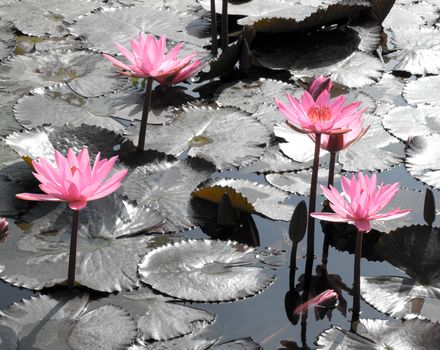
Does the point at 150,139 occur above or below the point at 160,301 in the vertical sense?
above

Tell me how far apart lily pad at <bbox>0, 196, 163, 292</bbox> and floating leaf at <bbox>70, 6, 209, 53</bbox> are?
1.40m

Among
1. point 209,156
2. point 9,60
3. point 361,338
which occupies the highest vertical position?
point 9,60

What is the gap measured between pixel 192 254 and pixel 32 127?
1001 millimetres

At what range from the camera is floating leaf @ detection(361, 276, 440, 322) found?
2059 mm

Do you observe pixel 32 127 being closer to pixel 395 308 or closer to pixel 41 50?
pixel 41 50

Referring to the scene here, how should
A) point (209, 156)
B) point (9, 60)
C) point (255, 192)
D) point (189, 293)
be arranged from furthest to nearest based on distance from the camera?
point (9, 60) < point (209, 156) < point (255, 192) < point (189, 293)

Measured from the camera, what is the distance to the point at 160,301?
81.3 inches

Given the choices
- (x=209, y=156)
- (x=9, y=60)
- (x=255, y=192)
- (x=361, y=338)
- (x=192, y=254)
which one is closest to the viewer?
(x=361, y=338)

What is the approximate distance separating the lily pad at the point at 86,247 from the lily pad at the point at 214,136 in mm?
494

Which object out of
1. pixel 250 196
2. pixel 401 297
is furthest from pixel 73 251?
pixel 401 297

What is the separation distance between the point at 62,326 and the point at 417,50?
2.41 metres

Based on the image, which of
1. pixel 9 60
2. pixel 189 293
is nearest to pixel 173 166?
pixel 189 293

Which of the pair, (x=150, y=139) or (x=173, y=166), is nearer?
(x=173, y=166)

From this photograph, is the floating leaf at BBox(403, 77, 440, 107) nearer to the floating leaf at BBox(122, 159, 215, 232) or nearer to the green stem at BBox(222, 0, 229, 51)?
the green stem at BBox(222, 0, 229, 51)
